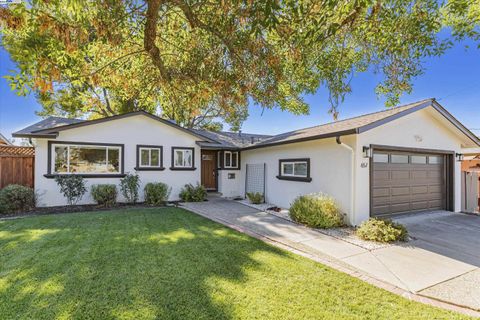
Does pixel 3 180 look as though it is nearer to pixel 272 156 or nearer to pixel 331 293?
pixel 272 156

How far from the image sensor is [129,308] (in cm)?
308

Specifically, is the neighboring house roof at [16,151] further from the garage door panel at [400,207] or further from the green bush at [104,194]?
the garage door panel at [400,207]

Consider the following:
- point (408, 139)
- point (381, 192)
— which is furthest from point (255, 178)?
point (408, 139)

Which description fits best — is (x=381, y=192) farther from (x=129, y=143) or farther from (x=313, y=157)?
(x=129, y=143)

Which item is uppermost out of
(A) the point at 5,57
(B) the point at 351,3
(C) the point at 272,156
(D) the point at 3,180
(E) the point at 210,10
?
(A) the point at 5,57

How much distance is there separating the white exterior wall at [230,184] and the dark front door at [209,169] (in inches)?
17.4

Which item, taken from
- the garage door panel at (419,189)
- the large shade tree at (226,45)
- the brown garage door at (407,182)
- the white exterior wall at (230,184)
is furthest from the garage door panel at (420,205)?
the white exterior wall at (230,184)

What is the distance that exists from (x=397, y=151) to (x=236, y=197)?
25.7 feet

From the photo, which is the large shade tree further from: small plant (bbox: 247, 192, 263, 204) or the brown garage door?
small plant (bbox: 247, 192, 263, 204)

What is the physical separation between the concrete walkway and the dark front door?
22.4ft

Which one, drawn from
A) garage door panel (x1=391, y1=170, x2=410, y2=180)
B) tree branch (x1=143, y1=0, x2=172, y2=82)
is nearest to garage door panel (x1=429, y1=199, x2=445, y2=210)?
garage door panel (x1=391, y1=170, x2=410, y2=180)

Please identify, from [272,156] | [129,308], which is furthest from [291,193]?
[129,308]

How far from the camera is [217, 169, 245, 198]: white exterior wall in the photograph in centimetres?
1349

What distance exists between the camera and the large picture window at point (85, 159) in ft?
32.0
